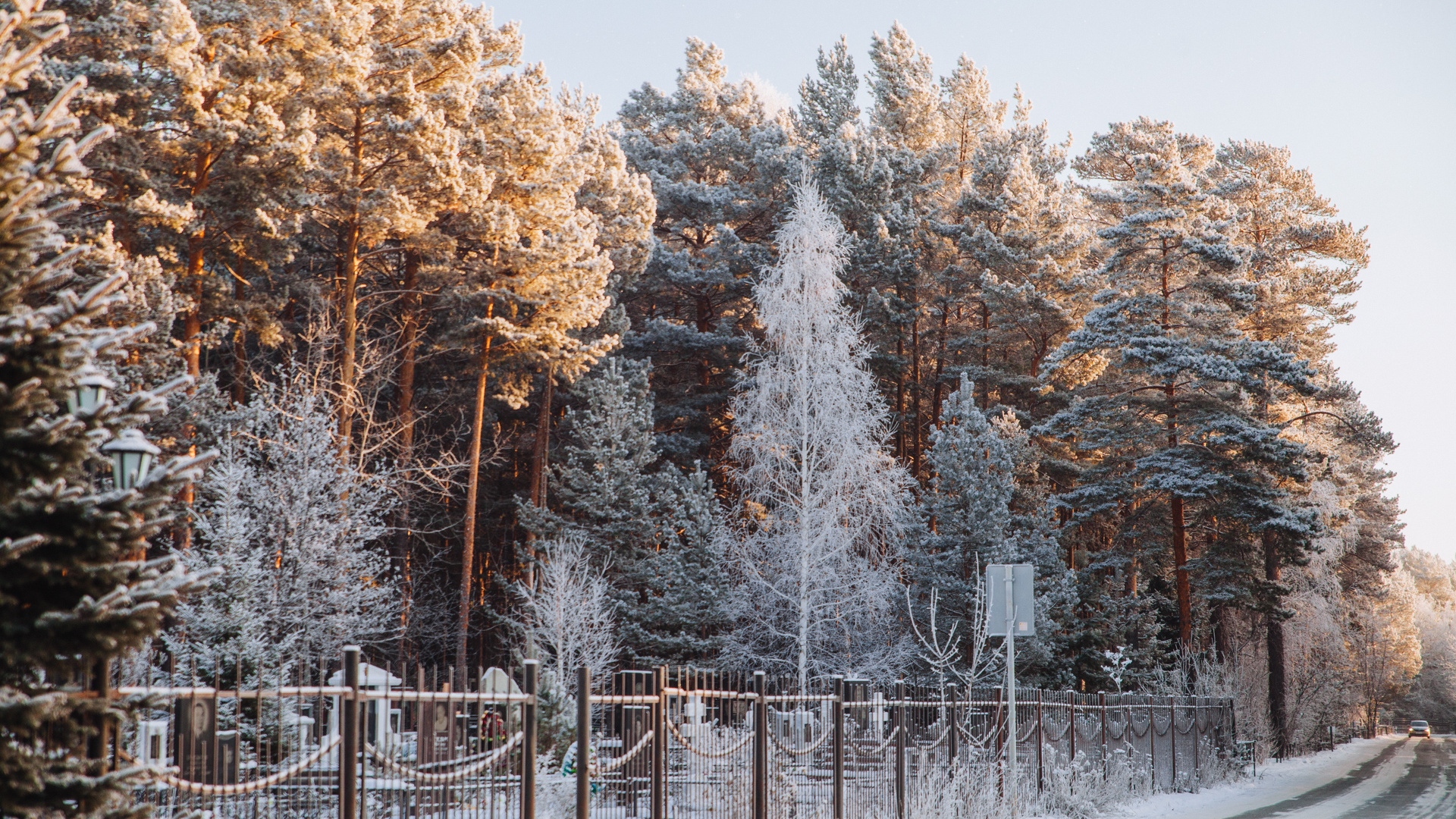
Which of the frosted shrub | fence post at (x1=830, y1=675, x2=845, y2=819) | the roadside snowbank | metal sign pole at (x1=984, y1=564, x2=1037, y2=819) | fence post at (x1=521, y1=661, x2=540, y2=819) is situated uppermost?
metal sign pole at (x1=984, y1=564, x2=1037, y2=819)

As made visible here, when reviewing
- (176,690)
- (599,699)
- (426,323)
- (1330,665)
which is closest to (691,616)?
(426,323)

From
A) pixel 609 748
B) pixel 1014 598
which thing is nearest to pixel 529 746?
pixel 609 748

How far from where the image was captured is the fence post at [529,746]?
779 centimetres

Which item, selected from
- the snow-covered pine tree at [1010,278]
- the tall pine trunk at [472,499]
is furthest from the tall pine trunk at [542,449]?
the snow-covered pine tree at [1010,278]

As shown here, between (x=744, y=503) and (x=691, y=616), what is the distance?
432 centimetres

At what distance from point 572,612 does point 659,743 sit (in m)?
17.6

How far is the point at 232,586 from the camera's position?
54.4 feet

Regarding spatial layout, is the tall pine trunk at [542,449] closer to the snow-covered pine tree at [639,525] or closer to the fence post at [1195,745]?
the snow-covered pine tree at [639,525]

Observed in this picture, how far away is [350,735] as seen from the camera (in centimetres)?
646

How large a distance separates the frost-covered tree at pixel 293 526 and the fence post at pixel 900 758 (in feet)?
33.4

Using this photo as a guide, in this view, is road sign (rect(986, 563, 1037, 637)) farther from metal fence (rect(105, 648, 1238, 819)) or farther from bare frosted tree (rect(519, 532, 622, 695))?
bare frosted tree (rect(519, 532, 622, 695))

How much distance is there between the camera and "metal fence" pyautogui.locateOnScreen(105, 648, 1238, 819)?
6.60m

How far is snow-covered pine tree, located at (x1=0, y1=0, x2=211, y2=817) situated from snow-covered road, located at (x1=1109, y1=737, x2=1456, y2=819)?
642 inches


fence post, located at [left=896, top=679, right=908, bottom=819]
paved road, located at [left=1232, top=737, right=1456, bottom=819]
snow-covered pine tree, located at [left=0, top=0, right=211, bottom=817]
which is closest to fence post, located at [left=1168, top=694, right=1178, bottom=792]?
paved road, located at [left=1232, top=737, right=1456, bottom=819]
